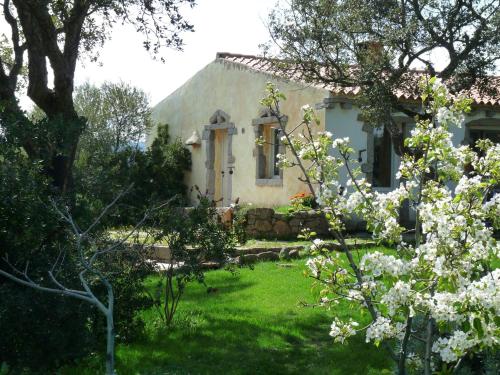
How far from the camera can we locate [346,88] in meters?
14.5

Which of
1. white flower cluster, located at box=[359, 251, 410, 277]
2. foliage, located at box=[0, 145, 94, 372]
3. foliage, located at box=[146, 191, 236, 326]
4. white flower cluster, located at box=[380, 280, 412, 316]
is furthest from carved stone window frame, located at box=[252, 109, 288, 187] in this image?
white flower cluster, located at box=[380, 280, 412, 316]

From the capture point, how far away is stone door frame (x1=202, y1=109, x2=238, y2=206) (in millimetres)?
18578

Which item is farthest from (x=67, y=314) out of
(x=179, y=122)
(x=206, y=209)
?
(x=179, y=122)

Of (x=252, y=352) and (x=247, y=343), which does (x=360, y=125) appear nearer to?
(x=247, y=343)

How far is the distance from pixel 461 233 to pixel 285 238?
10389 millimetres

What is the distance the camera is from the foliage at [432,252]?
3.25 meters

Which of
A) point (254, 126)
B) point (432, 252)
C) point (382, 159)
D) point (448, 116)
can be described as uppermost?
point (254, 126)

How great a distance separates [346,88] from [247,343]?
8.92 m

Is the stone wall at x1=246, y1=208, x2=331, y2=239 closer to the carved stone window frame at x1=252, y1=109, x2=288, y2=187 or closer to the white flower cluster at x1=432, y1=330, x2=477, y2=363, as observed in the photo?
the carved stone window frame at x1=252, y1=109, x2=288, y2=187

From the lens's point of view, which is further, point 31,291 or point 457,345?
point 31,291

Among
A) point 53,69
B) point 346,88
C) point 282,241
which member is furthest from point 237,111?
point 53,69

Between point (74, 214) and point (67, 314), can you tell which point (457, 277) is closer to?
point (67, 314)

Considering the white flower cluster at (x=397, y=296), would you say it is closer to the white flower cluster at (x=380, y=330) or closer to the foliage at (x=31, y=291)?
the white flower cluster at (x=380, y=330)

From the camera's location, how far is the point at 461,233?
3424 millimetres
